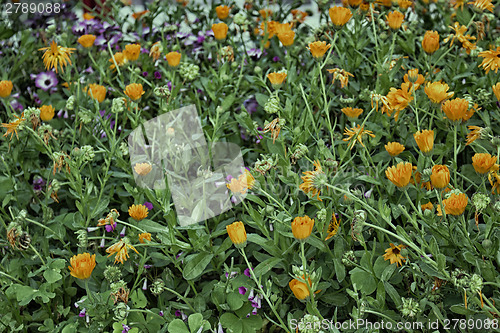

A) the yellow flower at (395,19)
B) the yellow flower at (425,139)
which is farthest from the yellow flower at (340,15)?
the yellow flower at (425,139)

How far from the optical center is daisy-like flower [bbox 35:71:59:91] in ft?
5.86

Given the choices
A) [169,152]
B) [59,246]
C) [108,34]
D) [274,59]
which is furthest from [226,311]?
[108,34]

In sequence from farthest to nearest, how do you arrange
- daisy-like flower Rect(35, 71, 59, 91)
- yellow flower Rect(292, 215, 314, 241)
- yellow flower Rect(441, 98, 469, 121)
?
daisy-like flower Rect(35, 71, 59, 91) → yellow flower Rect(441, 98, 469, 121) → yellow flower Rect(292, 215, 314, 241)

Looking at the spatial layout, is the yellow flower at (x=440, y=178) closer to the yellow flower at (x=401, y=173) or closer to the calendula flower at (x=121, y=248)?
the yellow flower at (x=401, y=173)

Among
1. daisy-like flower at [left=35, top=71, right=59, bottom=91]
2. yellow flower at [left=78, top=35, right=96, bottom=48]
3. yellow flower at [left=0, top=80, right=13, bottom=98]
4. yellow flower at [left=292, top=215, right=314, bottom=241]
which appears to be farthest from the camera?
daisy-like flower at [left=35, top=71, right=59, bottom=91]

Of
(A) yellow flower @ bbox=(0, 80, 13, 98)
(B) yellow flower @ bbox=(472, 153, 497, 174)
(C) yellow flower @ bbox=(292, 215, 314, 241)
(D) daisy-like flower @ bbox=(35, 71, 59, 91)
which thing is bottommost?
(D) daisy-like flower @ bbox=(35, 71, 59, 91)

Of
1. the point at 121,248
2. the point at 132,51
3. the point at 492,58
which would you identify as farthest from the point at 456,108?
the point at 132,51

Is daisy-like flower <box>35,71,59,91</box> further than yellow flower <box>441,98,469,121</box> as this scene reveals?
Yes

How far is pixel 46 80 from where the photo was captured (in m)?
1.80

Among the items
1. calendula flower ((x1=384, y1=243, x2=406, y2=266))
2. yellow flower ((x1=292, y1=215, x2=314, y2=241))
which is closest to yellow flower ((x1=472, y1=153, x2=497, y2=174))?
calendula flower ((x1=384, y1=243, x2=406, y2=266))

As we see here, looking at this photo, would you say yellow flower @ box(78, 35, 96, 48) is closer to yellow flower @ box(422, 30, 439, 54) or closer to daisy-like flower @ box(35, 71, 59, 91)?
daisy-like flower @ box(35, 71, 59, 91)

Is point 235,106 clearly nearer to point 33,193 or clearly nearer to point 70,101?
point 70,101

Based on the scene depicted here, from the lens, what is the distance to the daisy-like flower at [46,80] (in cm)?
179

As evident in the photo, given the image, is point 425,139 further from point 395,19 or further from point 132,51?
point 132,51
